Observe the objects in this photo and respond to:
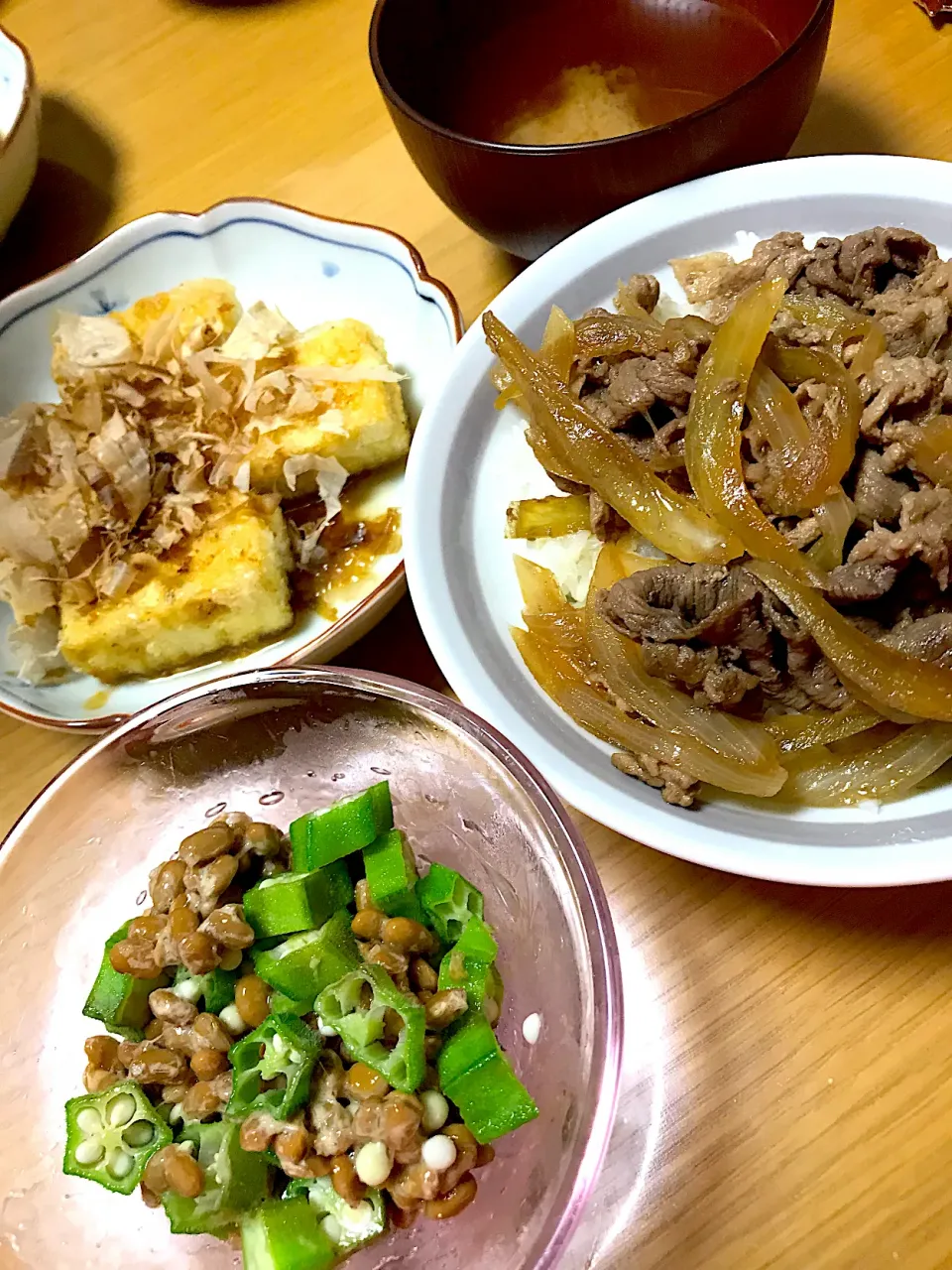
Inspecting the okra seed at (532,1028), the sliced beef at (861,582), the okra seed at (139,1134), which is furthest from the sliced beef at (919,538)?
the okra seed at (139,1134)

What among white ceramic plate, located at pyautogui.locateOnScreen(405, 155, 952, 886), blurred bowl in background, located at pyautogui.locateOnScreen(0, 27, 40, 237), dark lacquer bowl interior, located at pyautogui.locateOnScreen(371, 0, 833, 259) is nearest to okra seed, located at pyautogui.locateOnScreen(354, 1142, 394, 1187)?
white ceramic plate, located at pyautogui.locateOnScreen(405, 155, 952, 886)

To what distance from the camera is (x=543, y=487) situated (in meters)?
1.27

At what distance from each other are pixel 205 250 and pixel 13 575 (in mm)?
694

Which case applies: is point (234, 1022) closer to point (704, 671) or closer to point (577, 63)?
point (704, 671)

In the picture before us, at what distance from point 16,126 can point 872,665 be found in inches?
66.1

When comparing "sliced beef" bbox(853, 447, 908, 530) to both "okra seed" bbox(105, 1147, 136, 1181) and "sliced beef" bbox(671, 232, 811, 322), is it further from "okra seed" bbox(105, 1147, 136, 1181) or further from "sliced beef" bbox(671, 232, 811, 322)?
"okra seed" bbox(105, 1147, 136, 1181)

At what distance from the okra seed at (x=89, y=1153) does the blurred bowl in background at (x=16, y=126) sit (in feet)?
5.13

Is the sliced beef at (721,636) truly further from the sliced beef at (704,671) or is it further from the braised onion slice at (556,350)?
the braised onion slice at (556,350)

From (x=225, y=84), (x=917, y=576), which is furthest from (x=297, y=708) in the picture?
(x=225, y=84)

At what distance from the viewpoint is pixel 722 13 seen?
4.76ft

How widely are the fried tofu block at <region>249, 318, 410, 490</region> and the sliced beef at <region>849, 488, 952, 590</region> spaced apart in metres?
0.73

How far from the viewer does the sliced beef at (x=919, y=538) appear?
0.92m

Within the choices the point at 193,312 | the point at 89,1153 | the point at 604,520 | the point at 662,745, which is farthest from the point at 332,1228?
the point at 193,312

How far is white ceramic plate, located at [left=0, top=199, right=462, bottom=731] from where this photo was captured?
157cm
